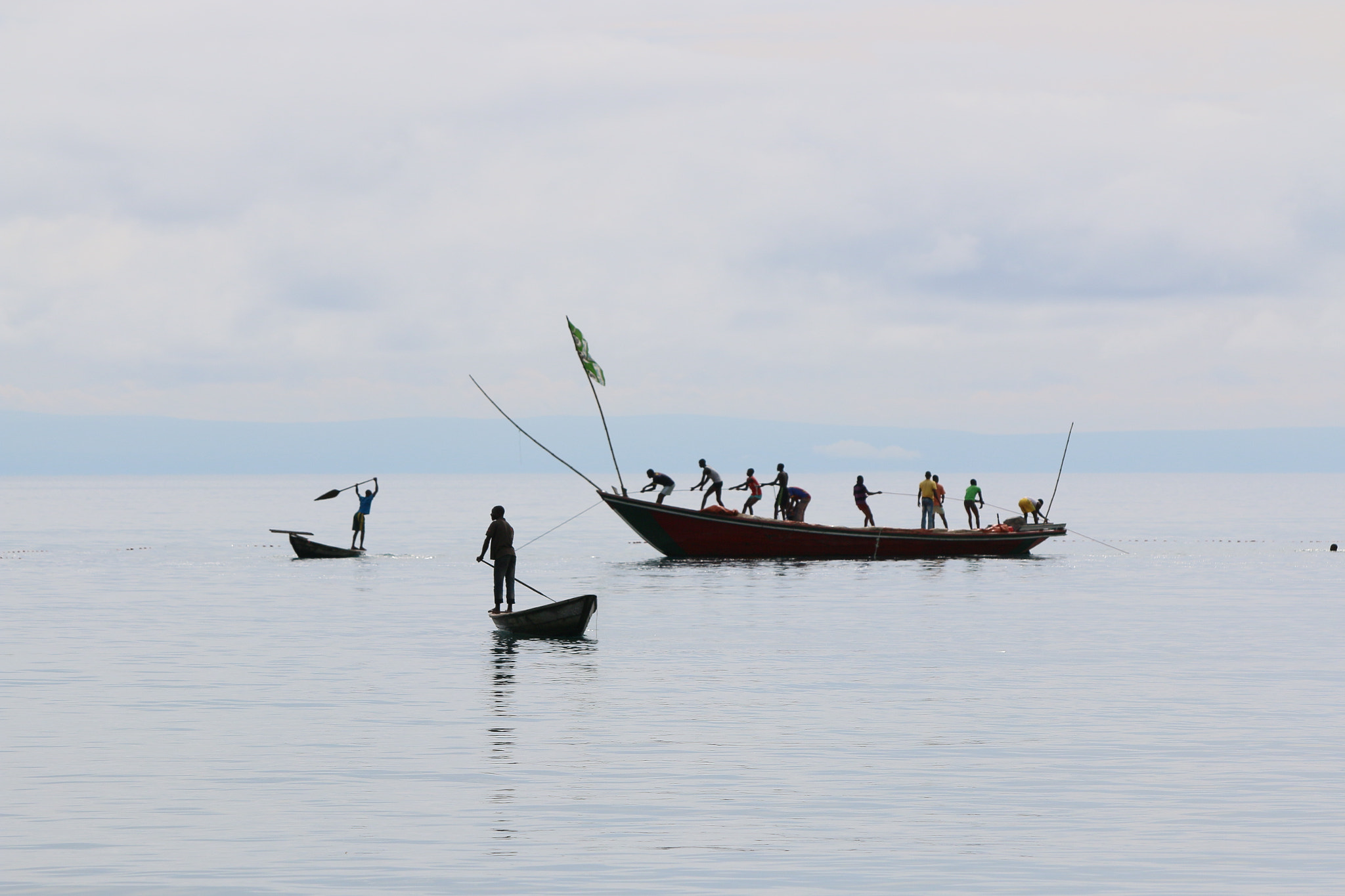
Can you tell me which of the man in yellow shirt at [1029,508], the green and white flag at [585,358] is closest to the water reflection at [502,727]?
the green and white flag at [585,358]

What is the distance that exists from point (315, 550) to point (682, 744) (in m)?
37.9

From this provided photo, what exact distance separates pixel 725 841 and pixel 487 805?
2598mm

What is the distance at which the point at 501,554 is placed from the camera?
1109 inches

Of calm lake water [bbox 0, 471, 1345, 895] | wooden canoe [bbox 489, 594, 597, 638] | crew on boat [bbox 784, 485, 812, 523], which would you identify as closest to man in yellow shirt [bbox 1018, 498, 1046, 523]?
crew on boat [bbox 784, 485, 812, 523]

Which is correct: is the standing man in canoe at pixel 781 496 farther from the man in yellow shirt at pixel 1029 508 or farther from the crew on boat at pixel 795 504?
the man in yellow shirt at pixel 1029 508

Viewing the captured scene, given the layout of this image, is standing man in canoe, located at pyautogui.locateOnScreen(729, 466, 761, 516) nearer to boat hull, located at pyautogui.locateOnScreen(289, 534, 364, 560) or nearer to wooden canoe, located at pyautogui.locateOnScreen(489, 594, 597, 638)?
boat hull, located at pyautogui.locateOnScreen(289, 534, 364, 560)

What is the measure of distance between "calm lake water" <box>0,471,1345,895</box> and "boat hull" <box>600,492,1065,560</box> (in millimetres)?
6746

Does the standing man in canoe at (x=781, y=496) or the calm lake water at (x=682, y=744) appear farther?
the standing man in canoe at (x=781, y=496)

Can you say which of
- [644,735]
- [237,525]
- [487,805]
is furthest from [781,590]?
[237,525]

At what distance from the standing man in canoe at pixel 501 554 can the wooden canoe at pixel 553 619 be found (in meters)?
0.32

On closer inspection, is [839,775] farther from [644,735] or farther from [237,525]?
[237,525]

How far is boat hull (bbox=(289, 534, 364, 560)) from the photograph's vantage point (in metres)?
52.6

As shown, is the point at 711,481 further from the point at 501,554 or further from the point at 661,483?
the point at 501,554

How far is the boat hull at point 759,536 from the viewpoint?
152 ft
